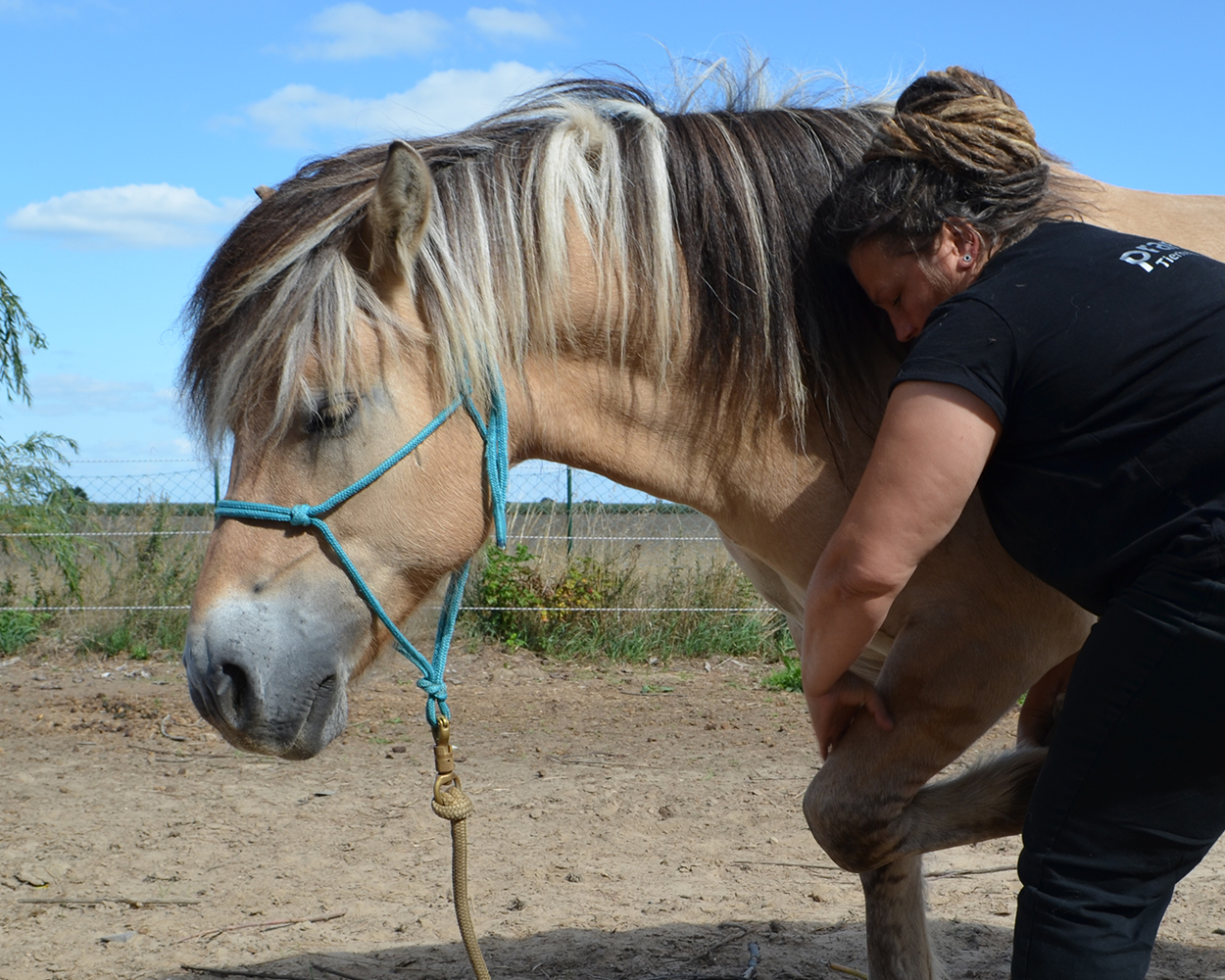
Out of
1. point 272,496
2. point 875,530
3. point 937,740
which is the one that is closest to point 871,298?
point 875,530

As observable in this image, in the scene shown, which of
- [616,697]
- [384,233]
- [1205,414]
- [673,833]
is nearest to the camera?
[1205,414]

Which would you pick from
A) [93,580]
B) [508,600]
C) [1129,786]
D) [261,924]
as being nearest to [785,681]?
[508,600]

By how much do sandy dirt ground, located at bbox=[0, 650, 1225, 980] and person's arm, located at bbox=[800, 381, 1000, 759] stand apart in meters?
0.99

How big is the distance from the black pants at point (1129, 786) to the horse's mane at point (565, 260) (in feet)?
2.59

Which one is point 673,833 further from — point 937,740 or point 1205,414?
point 1205,414

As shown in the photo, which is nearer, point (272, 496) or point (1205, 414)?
point (1205, 414)

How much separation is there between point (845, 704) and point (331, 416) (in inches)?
44.6

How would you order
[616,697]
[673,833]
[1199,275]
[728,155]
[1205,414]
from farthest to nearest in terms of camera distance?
1. [616,697]
2. [673,833]
3. [728,155]
4. [1199,275]
5. [1205,414]

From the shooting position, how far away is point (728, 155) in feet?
6.96

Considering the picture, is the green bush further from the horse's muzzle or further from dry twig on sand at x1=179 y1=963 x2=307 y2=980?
the horse's muzzle

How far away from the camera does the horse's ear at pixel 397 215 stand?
1.81 metres

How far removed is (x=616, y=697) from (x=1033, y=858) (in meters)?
5.34

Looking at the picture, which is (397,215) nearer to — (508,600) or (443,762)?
(443,762)

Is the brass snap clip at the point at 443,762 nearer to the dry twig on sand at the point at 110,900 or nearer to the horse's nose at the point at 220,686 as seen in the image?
the horse's nose at the point at 220,686
